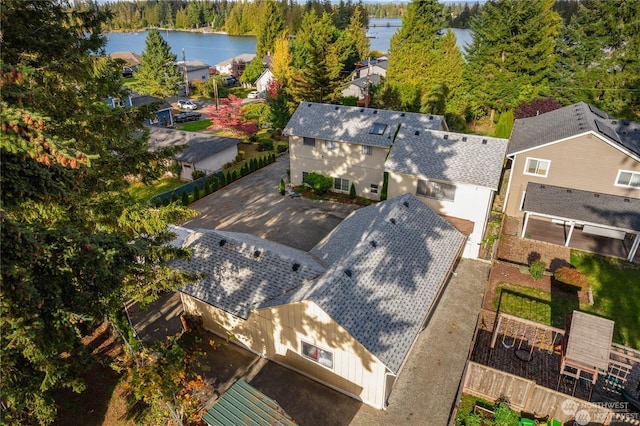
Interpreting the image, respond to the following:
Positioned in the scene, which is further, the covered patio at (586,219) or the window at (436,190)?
the window at (436,190)

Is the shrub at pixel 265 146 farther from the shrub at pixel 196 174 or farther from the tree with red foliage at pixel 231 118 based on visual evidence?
the shrub at pixel 196 174

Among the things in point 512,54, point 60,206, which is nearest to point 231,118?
point 60,206

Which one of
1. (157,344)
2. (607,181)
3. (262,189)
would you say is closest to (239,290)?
(157,344)

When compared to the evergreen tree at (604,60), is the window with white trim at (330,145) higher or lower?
lower

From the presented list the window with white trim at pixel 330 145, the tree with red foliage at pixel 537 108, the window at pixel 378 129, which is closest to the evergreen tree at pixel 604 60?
the tree with red foliage at pixel 537 108

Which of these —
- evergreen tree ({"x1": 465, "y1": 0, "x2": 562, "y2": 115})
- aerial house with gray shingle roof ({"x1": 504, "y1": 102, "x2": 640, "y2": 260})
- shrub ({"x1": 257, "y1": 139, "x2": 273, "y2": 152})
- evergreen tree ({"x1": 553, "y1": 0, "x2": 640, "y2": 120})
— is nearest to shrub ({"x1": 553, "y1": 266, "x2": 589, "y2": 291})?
aerial house with gray shingle roof ({"x1": 504, "y1": 102, "x2": 640, "y2": 260})

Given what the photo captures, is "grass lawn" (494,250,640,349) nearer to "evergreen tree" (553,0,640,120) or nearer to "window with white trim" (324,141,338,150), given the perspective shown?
"window with white trim" (324,141,338,150)
